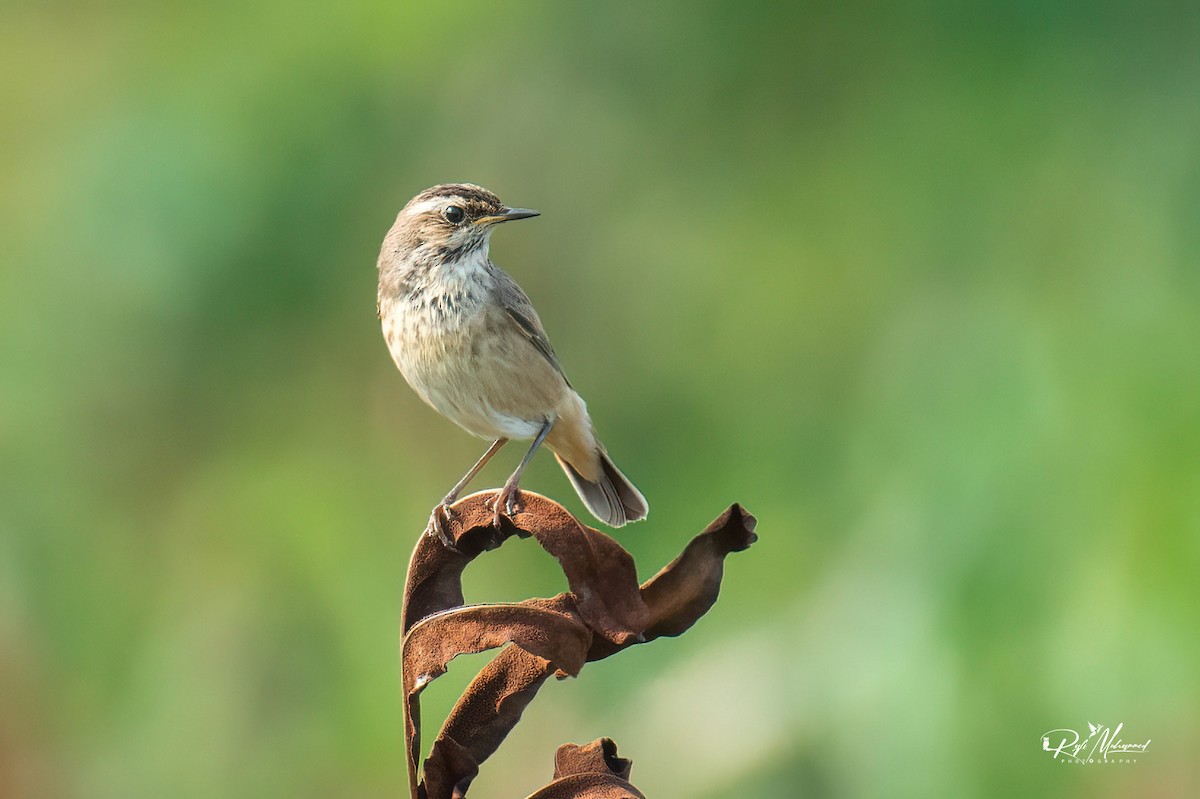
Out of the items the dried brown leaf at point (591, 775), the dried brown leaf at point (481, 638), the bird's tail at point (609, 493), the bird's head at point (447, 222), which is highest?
the bird's head at point (447, 222)

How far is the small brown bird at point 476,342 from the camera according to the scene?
4512 millimetres

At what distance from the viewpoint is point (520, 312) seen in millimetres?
4840

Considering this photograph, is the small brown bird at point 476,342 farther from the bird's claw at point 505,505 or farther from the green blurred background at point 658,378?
the bird's claw at point 505,505

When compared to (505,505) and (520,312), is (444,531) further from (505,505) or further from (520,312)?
(520,312)

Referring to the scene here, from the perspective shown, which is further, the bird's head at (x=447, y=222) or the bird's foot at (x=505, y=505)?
the bird's head at (x=447, y=222)

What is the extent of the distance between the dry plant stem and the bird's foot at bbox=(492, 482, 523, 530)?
101 mm

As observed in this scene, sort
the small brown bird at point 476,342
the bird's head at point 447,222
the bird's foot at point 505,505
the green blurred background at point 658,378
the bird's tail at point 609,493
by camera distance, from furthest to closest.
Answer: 1. the green blurred background at point 658,378
2. the bird's tail at point 609,493
3. the bird's head at point 447,222
4. the small brown bird at point 476,342
5. the bird's foot at point 505,505

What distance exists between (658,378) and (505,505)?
4.89 metres

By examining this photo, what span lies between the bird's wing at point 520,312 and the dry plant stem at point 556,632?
2.64 m

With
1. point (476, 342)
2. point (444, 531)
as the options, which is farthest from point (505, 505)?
point (476, 342)

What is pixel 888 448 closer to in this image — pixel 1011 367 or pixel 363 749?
pixel 1011 367

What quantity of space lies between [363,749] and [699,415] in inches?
97.2

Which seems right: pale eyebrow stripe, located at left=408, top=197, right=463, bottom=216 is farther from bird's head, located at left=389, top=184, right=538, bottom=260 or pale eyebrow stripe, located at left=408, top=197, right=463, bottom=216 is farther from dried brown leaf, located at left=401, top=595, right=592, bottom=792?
dried brown leaf, located at left=401, top=595, right=592, bottom=792

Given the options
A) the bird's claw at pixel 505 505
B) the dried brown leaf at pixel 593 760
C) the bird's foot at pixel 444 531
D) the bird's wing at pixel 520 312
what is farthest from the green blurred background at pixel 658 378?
the dried brown leaf at pixel 593 760
